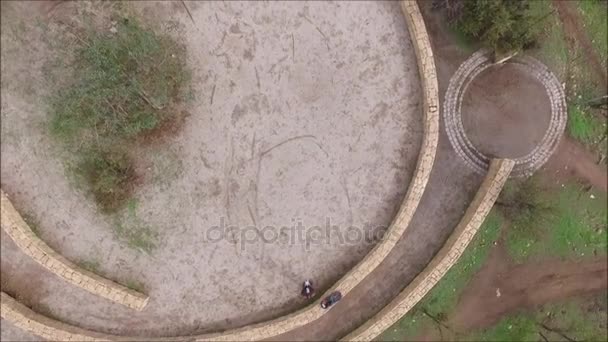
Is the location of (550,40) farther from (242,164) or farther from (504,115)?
(242,164)

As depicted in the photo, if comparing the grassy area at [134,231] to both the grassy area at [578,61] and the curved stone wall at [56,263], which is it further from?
the grassy area at [578,61]

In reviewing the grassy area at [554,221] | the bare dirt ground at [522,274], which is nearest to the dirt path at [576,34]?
the bare dirt ground at [522,274]

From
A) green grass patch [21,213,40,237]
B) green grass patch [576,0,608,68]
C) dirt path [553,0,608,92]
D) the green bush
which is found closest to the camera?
the green bush

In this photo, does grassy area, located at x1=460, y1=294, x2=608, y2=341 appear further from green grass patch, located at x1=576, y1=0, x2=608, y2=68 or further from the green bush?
the green bush

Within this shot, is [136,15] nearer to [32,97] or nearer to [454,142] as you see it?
[32,97]

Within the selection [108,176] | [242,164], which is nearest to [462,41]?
[242,164]

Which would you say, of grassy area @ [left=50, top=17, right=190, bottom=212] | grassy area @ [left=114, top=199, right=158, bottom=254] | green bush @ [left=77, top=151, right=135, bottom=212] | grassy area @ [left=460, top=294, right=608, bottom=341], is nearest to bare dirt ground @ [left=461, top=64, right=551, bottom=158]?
grassy area @ [left=460, top=294, right=608, bottom=341]
